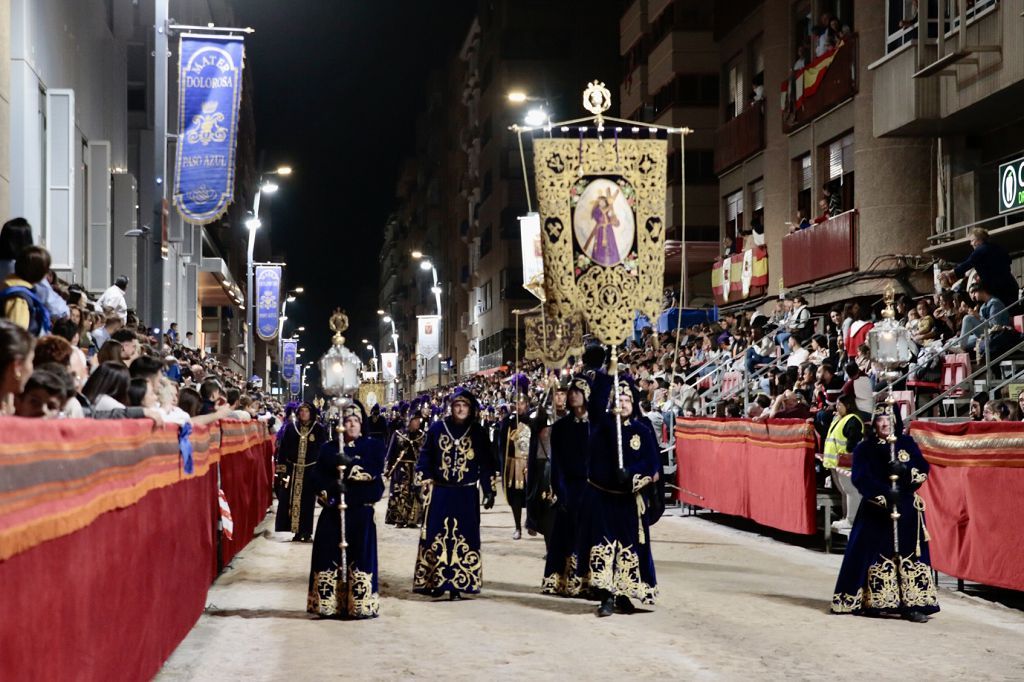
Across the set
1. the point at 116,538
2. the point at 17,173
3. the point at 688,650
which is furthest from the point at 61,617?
the point at 17,173

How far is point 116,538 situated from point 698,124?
38.5 meters

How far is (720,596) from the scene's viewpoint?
1298cm

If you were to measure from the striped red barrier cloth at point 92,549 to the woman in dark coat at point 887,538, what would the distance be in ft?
17.8

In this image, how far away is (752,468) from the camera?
1992 cm

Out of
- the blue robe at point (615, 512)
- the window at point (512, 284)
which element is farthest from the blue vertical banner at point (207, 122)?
the window at point (512, 284)


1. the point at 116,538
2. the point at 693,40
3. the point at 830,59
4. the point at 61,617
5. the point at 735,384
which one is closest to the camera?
the point at 61,617

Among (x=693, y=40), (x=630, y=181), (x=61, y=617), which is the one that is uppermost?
(x=693, y=40)

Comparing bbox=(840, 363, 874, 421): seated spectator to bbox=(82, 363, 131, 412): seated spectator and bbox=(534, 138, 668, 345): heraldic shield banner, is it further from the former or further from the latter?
bbox=(82, 363, 131, 412): seated spectator

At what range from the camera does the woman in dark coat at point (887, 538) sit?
11617mm

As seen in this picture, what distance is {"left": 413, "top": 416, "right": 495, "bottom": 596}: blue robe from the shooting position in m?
13.3

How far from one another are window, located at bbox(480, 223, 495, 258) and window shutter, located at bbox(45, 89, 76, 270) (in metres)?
60.7

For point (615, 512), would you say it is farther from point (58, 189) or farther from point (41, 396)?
point (58, 189)

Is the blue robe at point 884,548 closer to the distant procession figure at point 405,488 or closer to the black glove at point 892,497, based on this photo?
the black glove at point 892,497

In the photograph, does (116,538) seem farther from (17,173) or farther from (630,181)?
(17,173)
